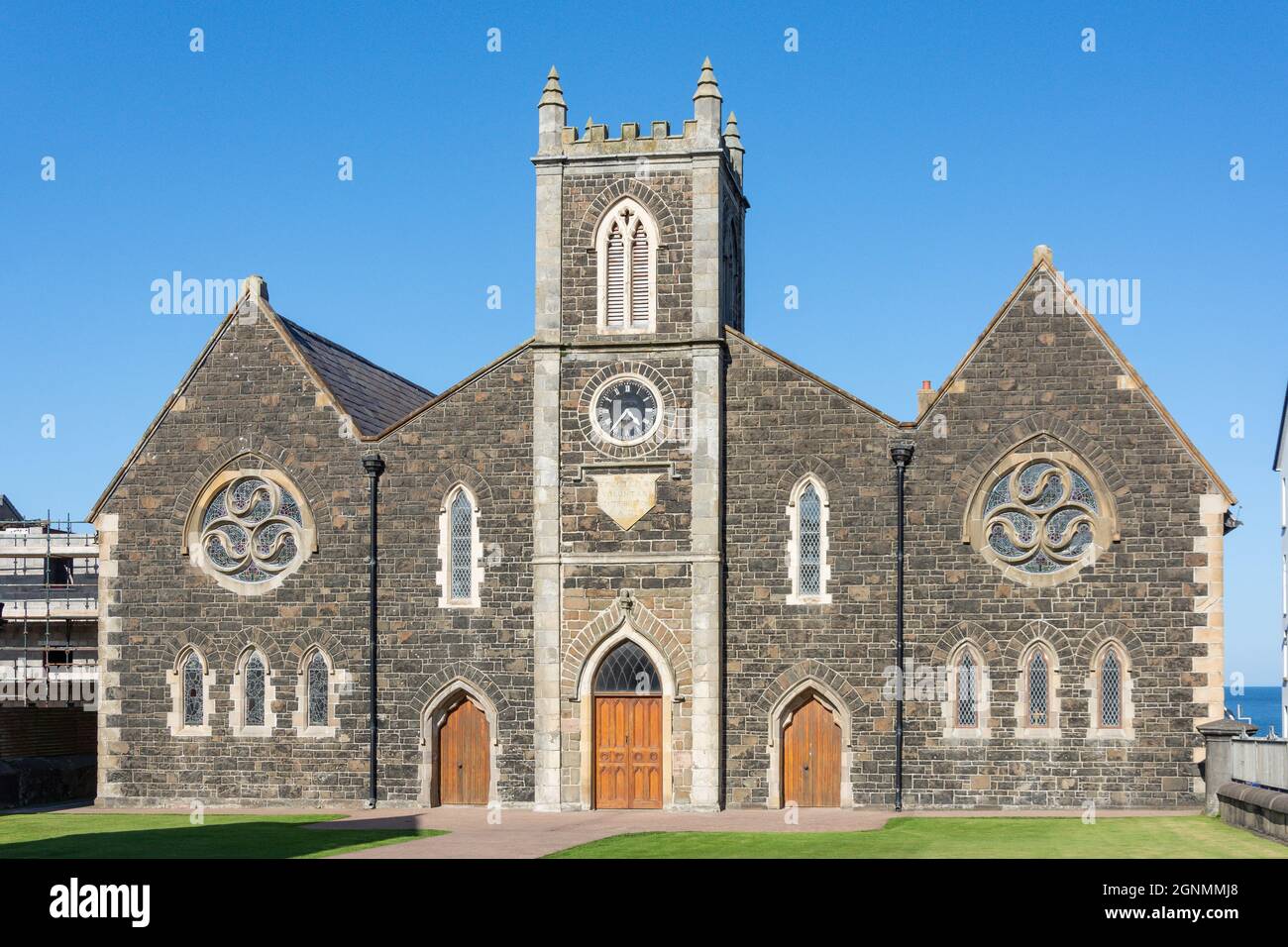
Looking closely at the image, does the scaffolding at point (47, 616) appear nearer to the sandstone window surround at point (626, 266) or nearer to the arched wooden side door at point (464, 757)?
the arched wooden side door at point (464, 757)

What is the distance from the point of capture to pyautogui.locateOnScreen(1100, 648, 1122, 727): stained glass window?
97.1 feet

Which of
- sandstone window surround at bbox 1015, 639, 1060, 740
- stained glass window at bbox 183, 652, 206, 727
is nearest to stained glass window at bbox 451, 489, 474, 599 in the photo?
stained glass window at bbox 183, 652, 206, 727

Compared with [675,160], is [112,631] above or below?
below

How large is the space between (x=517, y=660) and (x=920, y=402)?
8.85 metres

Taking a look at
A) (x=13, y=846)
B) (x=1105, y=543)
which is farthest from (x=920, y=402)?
(x=13, y=846)

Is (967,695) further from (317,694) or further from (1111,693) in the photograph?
(317,694)

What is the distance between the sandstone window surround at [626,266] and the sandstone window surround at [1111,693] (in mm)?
10249

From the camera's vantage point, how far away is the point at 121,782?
32656 mm

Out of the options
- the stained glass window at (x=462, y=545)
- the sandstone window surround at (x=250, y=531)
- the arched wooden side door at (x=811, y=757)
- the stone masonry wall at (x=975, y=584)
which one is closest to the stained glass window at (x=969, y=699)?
the stone masonry wall at (x=975, y=584)

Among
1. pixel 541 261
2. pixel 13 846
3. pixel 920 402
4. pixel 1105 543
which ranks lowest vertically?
pixel 13 846

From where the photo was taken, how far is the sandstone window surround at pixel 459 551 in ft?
104

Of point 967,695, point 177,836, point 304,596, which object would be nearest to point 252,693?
point 304,596

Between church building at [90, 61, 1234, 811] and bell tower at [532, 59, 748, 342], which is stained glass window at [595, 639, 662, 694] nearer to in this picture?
church building at [90, 61, 1234, 811]
